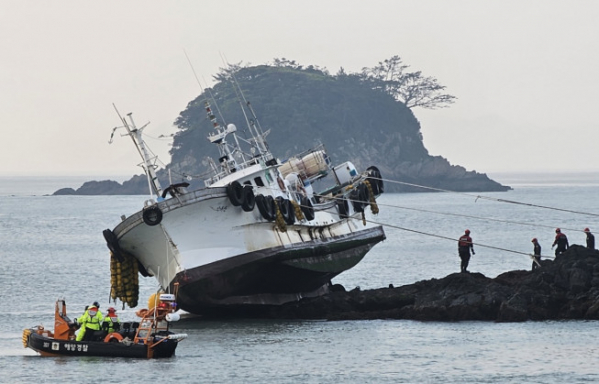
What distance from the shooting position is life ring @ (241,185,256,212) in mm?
33281

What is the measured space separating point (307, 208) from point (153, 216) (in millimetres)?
7175

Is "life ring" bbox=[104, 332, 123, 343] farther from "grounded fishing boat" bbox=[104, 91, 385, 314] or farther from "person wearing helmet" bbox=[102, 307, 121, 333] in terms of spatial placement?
"grounded fishing boat" bbox=[104, 91, 385, 314]

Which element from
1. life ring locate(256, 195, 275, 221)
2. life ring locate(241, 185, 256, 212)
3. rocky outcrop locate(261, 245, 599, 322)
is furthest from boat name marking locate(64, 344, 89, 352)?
life ring locate(256, 195, 275, 221)

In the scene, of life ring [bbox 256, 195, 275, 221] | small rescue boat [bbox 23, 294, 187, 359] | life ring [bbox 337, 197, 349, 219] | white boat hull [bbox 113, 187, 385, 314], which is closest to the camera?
small rescue boat [bbox 23, 294, 187, 359]

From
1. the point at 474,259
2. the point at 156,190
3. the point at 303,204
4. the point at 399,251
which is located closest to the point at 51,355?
the point at 156,190

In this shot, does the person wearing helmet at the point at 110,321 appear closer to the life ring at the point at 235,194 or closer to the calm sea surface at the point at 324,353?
the calm sea surface at the point at 324,353

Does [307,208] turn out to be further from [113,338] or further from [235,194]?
[113,338]

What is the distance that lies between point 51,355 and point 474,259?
33362 mm

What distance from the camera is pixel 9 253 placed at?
6769cm

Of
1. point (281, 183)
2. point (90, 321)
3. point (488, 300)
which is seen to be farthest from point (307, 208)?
point (90, 321)

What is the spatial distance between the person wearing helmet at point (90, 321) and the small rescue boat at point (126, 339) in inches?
3.9

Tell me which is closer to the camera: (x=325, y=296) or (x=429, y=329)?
(x=429, y=329)

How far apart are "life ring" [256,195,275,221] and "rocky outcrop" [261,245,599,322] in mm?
2499

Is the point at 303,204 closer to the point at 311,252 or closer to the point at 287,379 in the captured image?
the point at 311,252
